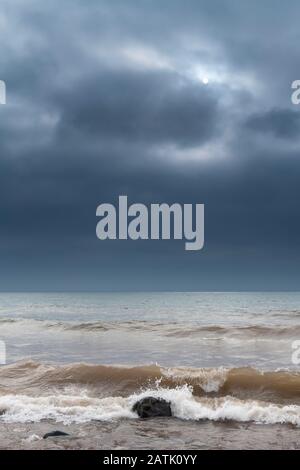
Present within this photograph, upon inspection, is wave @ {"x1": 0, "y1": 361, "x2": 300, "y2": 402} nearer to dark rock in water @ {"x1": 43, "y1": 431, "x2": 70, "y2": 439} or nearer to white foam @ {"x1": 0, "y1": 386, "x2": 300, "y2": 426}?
white foam @ {"x1": 0, "y1": 386, "x2": 300, "y2": 426}

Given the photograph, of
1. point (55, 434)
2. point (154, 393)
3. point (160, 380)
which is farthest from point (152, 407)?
point (160, 380)

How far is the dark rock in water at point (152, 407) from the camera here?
466 inches

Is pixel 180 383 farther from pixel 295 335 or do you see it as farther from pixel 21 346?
pixel 295 335

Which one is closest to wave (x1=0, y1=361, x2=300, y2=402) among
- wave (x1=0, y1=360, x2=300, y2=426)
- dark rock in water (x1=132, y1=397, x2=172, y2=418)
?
wave (x1=0, y1=360, x2=300, y2=426)

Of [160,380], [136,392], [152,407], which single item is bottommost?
[136,392]

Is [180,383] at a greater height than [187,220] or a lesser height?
lesser

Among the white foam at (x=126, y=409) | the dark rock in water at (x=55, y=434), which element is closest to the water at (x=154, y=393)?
the white foam at (x=126, y=409)

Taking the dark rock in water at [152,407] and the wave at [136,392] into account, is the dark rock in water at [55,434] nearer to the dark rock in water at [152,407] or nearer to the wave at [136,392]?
the wave at [136,392]

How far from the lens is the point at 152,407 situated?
39.4 feet

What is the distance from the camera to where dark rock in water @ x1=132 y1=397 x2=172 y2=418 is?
38.9 ft

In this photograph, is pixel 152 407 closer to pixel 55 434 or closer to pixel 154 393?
pixel 154 393
